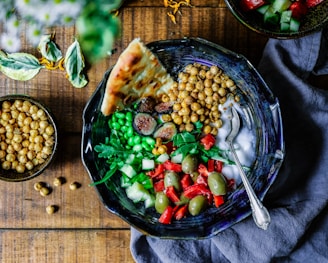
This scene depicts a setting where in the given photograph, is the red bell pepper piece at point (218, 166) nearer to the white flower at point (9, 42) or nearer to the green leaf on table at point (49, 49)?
the green leaf on table at point (49, 49)

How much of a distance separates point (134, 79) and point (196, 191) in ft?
1.20

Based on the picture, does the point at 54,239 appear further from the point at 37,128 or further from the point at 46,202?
the point at 37,128

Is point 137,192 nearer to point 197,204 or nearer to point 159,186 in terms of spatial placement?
point 159,186

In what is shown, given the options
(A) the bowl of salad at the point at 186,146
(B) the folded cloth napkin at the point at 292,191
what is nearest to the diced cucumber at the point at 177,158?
(A) the bowl of salad at the point at 186,146

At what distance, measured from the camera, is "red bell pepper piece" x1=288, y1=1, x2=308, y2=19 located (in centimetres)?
187

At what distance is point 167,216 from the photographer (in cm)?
192

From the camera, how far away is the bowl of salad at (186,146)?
75.4 inches

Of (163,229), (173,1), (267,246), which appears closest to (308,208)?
(267,246)

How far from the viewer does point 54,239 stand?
2.09m

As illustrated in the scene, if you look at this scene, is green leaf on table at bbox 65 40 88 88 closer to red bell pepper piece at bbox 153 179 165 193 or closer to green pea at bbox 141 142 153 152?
green pea at bbox 141 142 153 152

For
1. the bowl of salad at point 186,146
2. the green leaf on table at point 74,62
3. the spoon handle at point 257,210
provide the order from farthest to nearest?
the green leaf on table at point 74,62 → the bowl of salad at point 186,146 → the spoon handle at point 257,210

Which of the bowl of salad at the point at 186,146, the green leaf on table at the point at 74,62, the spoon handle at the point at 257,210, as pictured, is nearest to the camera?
the spoon handle at the point at 257,210

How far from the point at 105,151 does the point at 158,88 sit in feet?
0.80

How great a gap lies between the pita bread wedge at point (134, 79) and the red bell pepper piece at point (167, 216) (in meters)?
0.32
